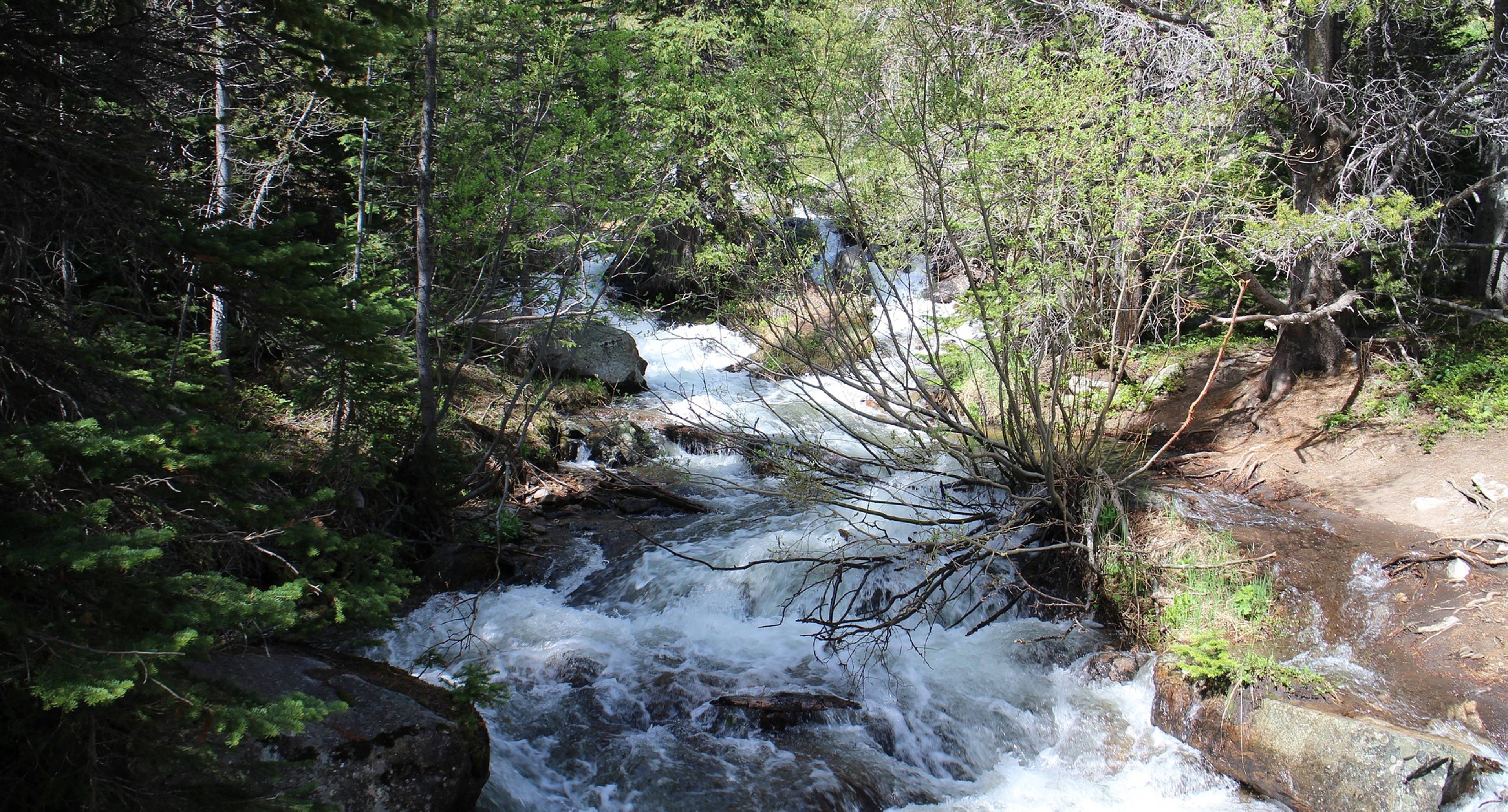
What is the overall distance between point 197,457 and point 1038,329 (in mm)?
6536

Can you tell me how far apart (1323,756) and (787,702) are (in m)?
3.12

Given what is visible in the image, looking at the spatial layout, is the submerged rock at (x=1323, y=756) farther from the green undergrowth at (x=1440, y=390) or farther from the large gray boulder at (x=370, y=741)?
the green undergrowth at (x=1440, y=390)

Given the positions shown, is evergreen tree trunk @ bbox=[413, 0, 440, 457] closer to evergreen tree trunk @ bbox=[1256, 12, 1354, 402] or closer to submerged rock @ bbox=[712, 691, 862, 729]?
submerged rock @ bbox=[712, 691, 862, 729]

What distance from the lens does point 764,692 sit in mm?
5910

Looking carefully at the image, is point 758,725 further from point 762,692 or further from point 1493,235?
point 1493,235

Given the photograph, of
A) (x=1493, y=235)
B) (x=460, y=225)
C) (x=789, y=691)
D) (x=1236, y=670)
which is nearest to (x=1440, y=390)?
(x=1493, y=235)

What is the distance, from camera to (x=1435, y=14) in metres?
9.72

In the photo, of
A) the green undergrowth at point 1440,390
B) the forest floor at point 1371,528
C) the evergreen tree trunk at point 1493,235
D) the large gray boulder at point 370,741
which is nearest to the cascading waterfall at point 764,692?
the large gray boulder at point 370,741

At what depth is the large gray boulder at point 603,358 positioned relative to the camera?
41.8ft

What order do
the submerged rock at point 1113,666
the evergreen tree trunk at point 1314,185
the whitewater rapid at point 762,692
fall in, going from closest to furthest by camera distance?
the whitewater rapid at point 762,692
the submerged rock at point 1113,666
the evergreen tree trunk at point 1314,185

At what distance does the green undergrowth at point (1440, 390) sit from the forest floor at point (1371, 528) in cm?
9

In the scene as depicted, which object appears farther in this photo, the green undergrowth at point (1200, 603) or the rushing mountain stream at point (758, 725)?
the green undergrowth at point (1200, 603)

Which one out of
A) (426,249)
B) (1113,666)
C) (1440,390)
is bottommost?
(1113,666)

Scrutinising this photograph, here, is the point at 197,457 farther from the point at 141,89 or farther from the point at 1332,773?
the point at 1332,773
